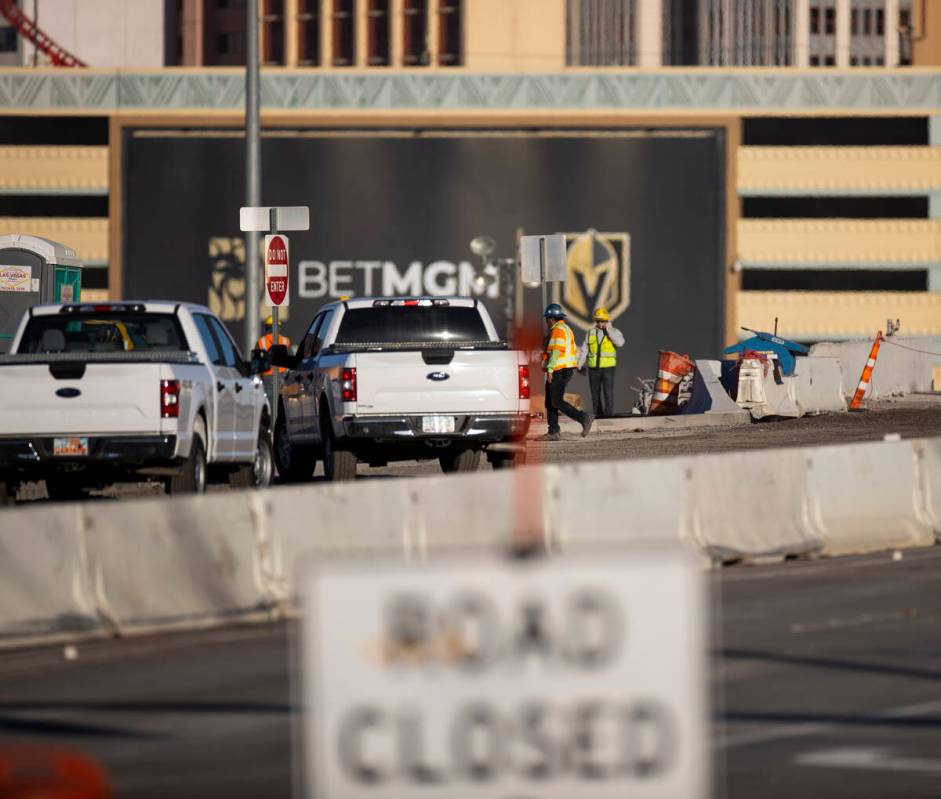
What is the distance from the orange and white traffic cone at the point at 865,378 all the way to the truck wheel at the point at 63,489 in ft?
61.8

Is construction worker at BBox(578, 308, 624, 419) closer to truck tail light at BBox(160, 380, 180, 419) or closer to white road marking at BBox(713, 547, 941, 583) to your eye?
truck tail light at BBox(160, 380, 180, 419)

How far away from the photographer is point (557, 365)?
106 ft

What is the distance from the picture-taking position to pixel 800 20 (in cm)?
16725

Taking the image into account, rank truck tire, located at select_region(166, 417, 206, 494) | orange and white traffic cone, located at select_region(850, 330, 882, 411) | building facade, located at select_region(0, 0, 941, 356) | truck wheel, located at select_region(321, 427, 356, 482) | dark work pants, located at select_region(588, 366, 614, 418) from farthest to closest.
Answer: building facade, located at select_region(0, 0, 941, 356), orange and white traffic cone, located at select_region(850, 330, 882, 411), dark work pants, located at select_region(588, 366, 614, 418), truck wheel, located at select_region(321, 427, 356, 482), truck tire, located at select_region(166, 417, 206, 494)

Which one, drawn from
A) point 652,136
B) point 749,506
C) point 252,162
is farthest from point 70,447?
point 652,136

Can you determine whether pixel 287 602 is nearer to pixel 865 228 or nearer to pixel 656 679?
pixel 656 679

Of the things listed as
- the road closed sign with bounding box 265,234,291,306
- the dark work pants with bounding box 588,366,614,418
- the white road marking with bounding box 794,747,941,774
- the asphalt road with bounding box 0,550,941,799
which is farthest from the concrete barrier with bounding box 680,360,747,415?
the white road marking with bounding box 794,747,941,774

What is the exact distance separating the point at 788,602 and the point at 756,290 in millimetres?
71099

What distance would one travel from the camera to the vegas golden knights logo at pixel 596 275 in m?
81.5

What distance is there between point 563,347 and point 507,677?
26548 mm

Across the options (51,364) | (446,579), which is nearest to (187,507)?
(51,364)

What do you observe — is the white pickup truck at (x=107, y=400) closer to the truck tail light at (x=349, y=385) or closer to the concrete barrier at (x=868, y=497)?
the truck tail light at (x=349, y=385)

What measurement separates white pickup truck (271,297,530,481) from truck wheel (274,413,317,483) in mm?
1461

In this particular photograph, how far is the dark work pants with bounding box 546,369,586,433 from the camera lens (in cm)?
3245
